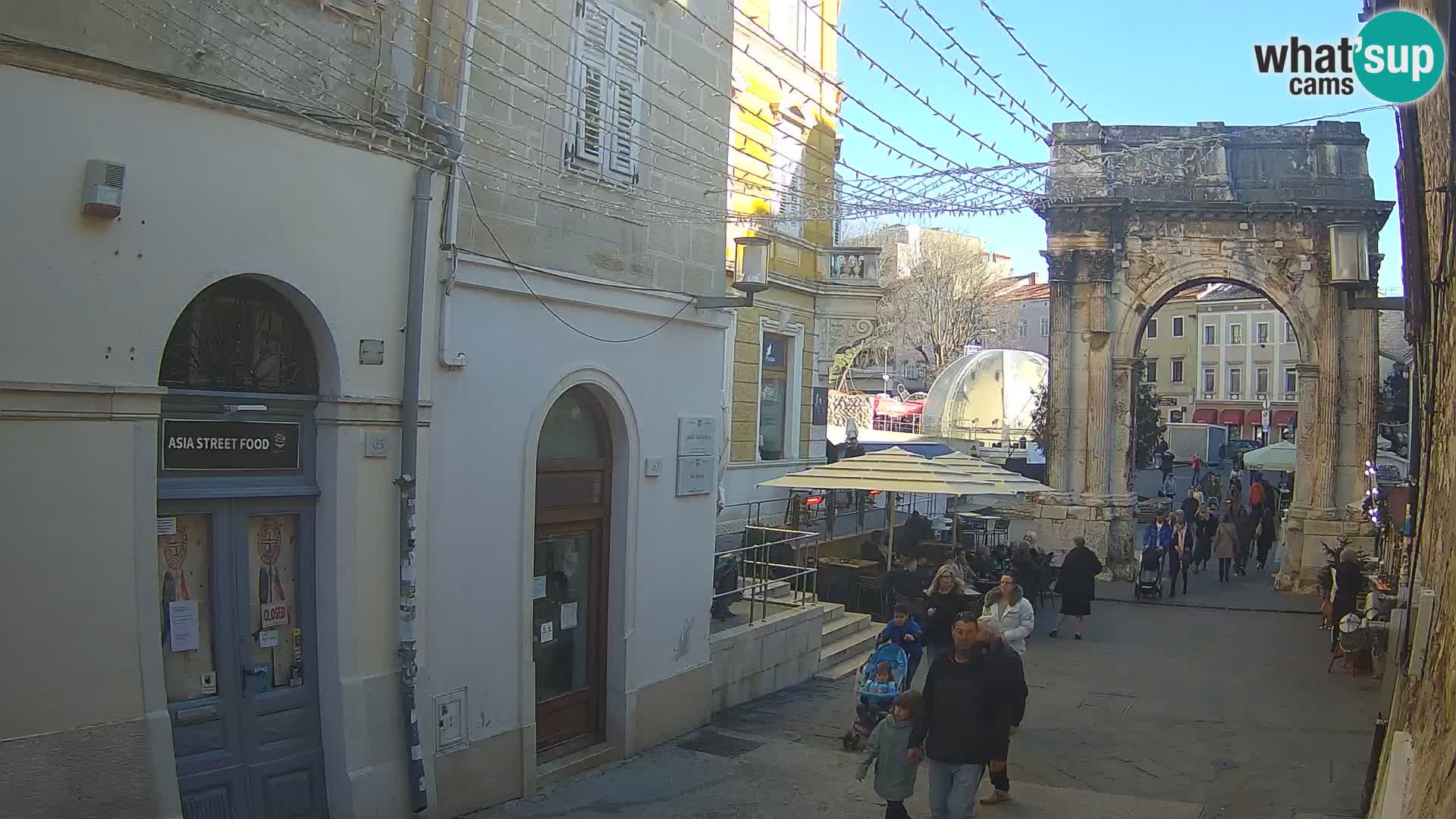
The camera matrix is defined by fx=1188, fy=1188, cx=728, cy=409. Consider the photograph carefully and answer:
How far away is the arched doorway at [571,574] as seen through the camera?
9.41 metres

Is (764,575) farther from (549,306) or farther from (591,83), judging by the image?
(591,83)

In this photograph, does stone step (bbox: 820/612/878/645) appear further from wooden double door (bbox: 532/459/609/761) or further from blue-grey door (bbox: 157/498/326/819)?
blue-grey door (bbox: 157/498/326/819)

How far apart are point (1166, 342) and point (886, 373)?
17.3 m

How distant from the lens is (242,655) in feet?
22.9

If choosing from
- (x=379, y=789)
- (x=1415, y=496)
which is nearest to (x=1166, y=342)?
(x=1415, y=496)

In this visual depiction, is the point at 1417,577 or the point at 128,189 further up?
the point at 128,189

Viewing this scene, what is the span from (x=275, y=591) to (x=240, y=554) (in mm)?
382

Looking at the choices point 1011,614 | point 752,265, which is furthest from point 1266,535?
point 752,265

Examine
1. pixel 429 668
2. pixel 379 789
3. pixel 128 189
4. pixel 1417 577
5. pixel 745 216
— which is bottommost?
pixel 379 789

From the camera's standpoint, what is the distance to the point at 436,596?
8.05 metres

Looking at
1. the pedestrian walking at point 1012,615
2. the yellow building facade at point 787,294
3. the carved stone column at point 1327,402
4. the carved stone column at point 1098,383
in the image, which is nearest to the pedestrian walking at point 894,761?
the pedestrian walking at point 1012,615

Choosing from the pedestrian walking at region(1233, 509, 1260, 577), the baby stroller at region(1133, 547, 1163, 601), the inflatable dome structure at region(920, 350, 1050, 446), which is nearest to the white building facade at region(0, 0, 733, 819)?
the baby stroller at region(1133, 547, 1163, 601)

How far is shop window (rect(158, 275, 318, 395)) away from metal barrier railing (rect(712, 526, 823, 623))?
565cm

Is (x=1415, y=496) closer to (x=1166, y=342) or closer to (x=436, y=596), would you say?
(x=436, y=596)
